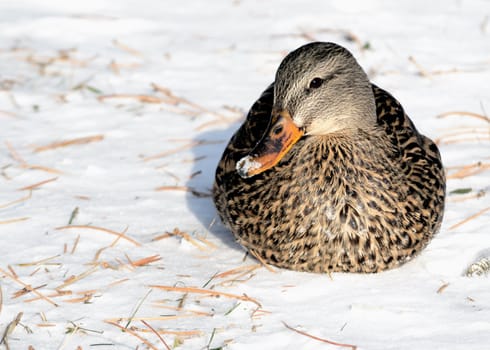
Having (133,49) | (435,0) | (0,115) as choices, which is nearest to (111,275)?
(0,115)

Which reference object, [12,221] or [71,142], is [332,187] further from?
[71,142]

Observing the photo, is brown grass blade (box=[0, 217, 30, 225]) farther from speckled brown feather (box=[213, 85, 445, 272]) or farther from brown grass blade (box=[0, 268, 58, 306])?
speckled brown feather (box=[213, 85, 445, 272])

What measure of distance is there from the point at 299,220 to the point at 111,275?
2.89 ft

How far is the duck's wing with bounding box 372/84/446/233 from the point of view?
164 inches

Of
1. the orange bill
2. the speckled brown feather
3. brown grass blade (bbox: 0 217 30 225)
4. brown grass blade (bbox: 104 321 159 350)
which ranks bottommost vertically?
brown grass blade (bbox: 0 217 30 225)

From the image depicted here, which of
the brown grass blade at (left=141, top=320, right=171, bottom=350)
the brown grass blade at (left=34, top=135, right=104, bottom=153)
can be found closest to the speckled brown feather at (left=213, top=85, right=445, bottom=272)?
the brown grass blade at (left=141, top=320, right=171, bottom=350)

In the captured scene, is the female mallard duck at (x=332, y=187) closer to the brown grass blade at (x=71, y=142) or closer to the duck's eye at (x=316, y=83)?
the duck's eye at (x=316, y=83)

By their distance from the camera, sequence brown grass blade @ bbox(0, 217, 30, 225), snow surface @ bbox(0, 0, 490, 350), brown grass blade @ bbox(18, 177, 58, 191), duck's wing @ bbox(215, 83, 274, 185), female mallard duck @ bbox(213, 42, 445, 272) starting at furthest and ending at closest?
brown grass blade @ bbox(18, 177, 58, 191) < brown grass blade @ bbox(0, 217, 30, 225) < duck's wing @ bbox(215, 83, 274, 185) < female mallard duck @ bbox(213, 42, 445, 272) < snow surface @ bbox(0, 0, 490, 350)

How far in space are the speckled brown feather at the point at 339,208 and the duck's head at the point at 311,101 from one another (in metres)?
0.13

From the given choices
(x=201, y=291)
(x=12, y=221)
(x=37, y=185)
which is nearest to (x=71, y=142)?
(x=37, y=185)

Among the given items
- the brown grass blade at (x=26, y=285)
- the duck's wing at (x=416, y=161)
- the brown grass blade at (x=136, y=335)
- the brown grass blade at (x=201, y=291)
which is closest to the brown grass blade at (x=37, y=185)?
the brown grass blade at (x=26, y=285)

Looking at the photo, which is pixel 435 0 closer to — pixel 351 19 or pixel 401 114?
pixel 351 19

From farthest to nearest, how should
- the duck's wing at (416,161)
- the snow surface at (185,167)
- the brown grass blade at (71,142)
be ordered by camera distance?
the brown grass blade at (71,142) < the duck's wing at (416,161) < the snow surface at (185,167)

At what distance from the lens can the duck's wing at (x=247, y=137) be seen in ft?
14.6
